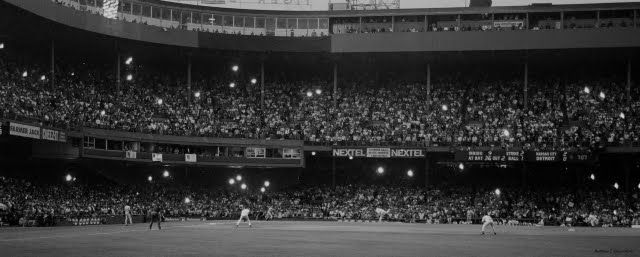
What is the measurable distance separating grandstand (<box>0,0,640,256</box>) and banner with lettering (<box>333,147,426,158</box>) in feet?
0.41

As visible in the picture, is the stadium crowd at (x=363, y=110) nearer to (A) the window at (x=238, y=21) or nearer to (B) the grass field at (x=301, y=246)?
(A) the window at (x=238, y=21)

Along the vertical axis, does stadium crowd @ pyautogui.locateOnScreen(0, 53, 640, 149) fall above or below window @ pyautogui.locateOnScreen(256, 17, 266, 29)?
below

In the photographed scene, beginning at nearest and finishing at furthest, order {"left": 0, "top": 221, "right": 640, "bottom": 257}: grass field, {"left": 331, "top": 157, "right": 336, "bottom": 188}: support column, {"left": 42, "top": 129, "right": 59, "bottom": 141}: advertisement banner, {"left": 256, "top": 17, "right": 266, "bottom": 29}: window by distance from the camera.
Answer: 1. {"left": 0, "top": 221, "right": 640, "bottom": 257}: grass field
2. {"left": 42, "top": 129, "right": 59, "bottom": 141}: advertisement banner
3. {"left": 331, "top": 157, "right": 336, "bottom": 188}: support column
4. {"left": 256, "top": 17, "right": 266, "bottom": 29}: window

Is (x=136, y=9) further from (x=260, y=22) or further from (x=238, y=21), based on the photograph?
(x=260, y=22)

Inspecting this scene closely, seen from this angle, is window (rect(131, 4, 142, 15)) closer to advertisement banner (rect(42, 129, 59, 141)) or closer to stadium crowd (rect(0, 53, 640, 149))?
stadium crowd (rect(0, 53, 640, 149))

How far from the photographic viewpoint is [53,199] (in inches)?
2143

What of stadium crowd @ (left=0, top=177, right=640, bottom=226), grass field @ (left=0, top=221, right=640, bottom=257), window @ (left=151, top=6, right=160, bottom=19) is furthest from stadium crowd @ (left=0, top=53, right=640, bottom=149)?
grass field @ (left=0, top=221, right=640, bottom=257)

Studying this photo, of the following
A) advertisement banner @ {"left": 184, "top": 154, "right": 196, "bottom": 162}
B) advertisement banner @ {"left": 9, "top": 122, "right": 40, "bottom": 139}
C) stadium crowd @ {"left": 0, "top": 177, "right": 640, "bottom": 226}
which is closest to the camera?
advertisement banner @ {"left": 9, "top": 122, "right": 40, "bottom": 139}

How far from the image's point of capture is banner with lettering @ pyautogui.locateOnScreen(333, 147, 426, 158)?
63875mm

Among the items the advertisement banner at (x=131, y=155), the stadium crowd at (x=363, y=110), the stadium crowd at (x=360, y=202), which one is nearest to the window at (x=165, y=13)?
the stadium crowd at (x=363, y=110)

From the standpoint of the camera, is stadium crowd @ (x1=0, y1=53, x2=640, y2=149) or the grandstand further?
stadium crowd @ (x1=0, y1=53, x2=640, y2=149)

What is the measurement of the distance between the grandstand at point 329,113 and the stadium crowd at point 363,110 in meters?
0.21

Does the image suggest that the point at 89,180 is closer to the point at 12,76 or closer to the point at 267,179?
the point at 12,76

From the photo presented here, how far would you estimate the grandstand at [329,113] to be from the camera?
58.6 metres
